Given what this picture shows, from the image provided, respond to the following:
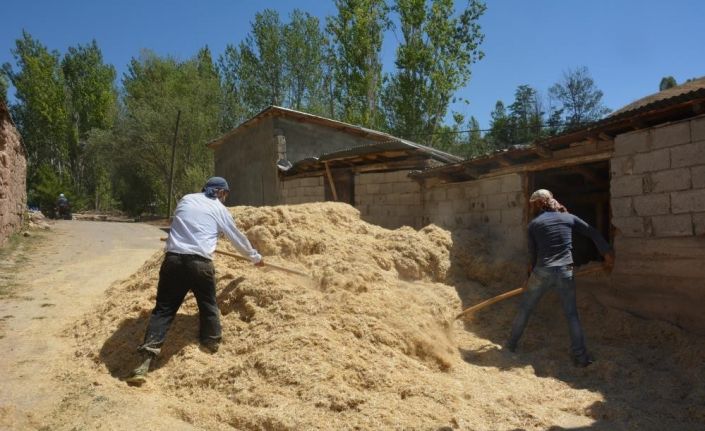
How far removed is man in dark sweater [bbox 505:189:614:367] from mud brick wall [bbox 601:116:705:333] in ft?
1.81

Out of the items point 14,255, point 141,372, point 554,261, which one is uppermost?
point 14,255

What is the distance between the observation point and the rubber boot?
12.3 feet

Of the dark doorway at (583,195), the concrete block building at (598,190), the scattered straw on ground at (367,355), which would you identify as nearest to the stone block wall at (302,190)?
the concrete block building at (598,190)

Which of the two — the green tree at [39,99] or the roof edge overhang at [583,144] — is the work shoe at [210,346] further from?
the green tree at [39,99]

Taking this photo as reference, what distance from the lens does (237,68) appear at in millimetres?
31734

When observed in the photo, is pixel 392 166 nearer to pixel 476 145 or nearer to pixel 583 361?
pixel 583 361

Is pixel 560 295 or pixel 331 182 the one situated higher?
pixel 331 182

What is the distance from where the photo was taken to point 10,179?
1078 cm


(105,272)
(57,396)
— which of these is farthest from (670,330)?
(105,272)

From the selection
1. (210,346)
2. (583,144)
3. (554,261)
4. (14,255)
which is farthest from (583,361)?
(14,255)

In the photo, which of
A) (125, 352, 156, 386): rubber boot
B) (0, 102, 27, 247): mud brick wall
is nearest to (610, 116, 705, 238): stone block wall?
(125, 352, 156, 386): rubber boot

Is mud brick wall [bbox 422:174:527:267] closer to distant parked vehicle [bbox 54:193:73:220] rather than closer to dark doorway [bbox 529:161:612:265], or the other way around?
dark doorway [bbox 529:161:612:265]

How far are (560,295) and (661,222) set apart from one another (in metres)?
1.41

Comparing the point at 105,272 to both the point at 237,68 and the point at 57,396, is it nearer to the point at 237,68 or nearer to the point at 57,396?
the point at 57,396
